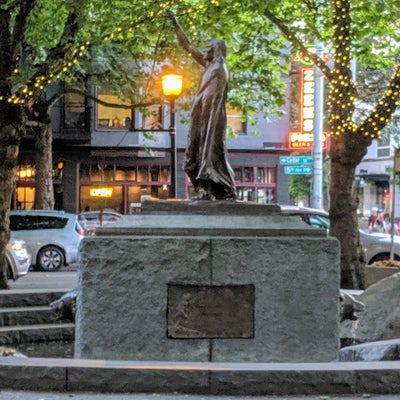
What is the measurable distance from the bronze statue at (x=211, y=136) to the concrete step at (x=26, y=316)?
111 inches

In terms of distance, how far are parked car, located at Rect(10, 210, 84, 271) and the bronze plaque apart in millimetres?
16638

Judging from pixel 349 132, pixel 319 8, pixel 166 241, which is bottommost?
pixel 166 241

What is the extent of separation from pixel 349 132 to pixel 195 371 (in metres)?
10.1

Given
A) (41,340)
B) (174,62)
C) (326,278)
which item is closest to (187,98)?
(174,62)

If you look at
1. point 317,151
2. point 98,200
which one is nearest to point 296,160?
point 317,151

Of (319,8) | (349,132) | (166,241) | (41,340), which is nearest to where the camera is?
(166,241)

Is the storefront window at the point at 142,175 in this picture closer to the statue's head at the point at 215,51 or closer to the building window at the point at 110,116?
the building window at the point at 110,116

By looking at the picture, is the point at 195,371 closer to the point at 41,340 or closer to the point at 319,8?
the point at 41,340

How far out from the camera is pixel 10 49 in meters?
13.6

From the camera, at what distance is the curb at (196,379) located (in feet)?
22.1

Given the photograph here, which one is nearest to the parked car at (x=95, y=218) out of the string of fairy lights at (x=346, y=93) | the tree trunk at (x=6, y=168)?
the string of fairy lights at (x=346, y=93)

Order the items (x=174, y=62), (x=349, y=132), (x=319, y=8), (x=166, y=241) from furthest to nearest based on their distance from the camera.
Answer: (x=174, y=62) → (x=319, y=8) → (x=349, y=132) → (x=166, y=241)

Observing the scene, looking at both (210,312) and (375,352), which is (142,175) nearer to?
(210,312)

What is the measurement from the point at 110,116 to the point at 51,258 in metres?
14.6
